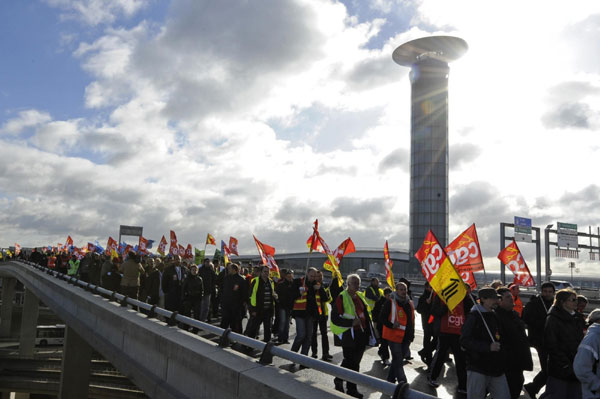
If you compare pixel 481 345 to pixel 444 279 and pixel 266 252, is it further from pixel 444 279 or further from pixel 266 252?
pixel 266 252

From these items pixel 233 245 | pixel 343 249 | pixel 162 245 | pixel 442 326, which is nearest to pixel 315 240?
pixel 343 249

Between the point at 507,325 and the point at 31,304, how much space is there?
3294 cm

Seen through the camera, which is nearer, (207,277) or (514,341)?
(514,341)

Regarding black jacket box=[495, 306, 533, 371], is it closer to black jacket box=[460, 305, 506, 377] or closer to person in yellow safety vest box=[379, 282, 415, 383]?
black jacket box=[460, 305, 506, 377]

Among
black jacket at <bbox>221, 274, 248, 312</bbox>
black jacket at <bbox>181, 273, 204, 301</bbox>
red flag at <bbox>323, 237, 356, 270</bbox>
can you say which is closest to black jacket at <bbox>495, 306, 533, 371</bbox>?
black jacket at <bbox>221, 274, 248, 312</bbox>

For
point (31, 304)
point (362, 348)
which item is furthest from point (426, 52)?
point (362, 348)

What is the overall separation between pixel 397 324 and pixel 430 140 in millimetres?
85743

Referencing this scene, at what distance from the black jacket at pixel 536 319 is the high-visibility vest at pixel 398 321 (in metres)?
1.92

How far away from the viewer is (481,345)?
518 centimetres

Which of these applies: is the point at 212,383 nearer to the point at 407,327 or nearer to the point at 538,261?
the point at 407,327

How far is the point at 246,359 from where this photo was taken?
5.73 meters

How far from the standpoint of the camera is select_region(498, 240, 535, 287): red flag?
37.3 feet

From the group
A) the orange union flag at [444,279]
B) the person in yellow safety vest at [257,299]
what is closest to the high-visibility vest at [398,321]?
the orange union flag at [444,279]

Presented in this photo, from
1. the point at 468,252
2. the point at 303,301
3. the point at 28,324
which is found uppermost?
the point at 468,252
